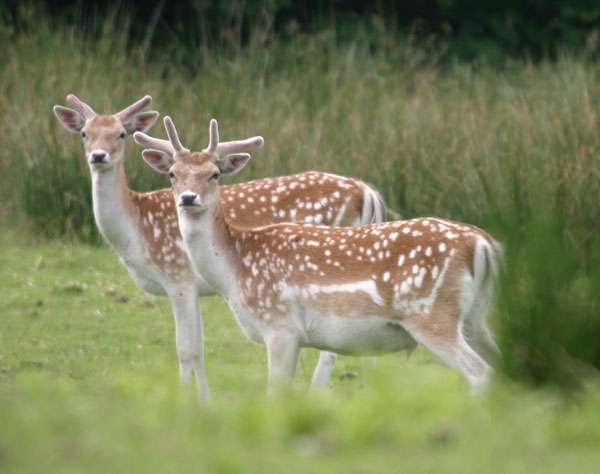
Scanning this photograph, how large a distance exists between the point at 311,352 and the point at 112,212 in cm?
153

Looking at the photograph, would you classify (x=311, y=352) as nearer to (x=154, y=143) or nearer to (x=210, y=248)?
(x=154, y=143)

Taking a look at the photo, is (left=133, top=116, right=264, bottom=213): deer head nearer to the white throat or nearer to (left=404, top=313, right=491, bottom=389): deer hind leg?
the white throat

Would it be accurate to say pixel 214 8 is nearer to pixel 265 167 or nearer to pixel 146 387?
pixel 265 167

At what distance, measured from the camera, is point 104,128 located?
7.57 m

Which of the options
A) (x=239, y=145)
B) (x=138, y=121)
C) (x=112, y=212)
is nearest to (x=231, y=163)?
(x=239, y=145)

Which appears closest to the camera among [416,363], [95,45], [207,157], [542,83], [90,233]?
[207,157]

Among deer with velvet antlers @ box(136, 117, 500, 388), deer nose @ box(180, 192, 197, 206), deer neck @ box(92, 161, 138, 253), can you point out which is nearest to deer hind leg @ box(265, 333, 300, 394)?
deer with velvet antlers @ box(136, 117, 500, 388)

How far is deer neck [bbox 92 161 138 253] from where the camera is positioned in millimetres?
7512

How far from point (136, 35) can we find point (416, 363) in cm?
1161

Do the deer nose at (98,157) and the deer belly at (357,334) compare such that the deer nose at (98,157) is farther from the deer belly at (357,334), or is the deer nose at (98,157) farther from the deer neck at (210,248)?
the deer belly at (357,334)

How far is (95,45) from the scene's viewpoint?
13.9 meters

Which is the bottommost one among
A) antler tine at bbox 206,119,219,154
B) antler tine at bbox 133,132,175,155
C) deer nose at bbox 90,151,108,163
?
deer nose at bbox 90,151,108,163

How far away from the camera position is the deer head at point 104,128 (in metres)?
7.46

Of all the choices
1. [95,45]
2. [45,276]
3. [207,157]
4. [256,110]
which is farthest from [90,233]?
[207,157]
